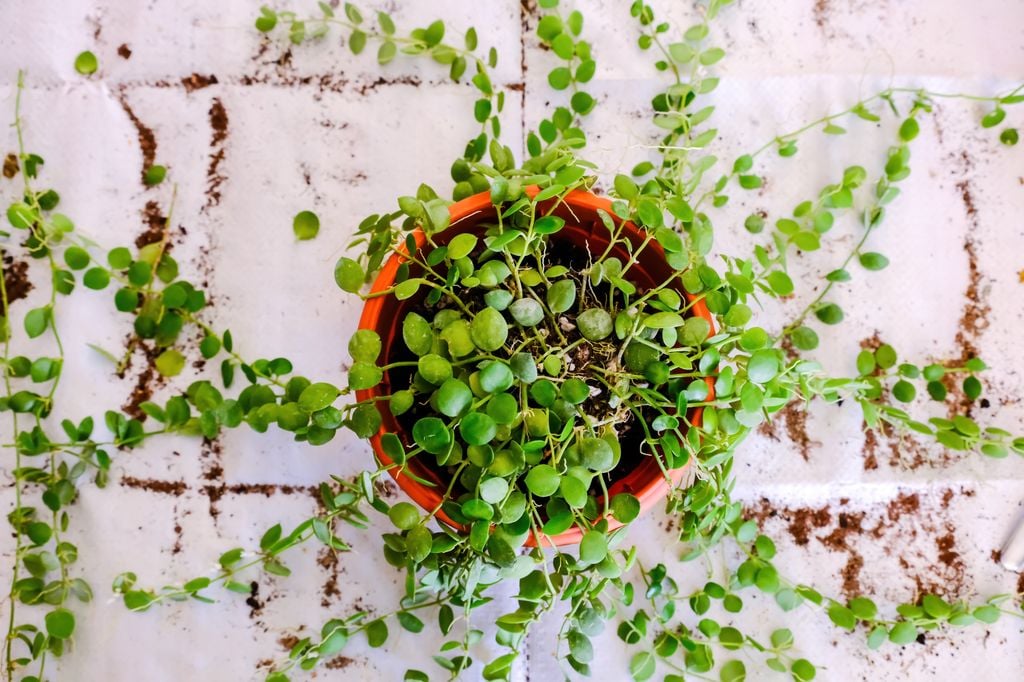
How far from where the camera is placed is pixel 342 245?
972 mm

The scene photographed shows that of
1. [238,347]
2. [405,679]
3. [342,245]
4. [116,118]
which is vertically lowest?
[405,679]

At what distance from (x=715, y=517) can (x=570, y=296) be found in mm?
299

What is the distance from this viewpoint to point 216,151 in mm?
986

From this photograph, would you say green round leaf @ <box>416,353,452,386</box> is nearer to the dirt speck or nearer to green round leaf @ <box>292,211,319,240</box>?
green round leaf @ <box>292,211,319,240</box>

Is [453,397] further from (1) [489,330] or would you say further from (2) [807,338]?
(2) [807,338]

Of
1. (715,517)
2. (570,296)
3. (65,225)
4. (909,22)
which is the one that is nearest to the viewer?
(570,296)

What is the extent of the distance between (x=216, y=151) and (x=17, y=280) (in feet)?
0.95

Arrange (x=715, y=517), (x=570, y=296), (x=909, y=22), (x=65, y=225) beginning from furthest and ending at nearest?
(x=909, y=22), (x=65, y=225), (x=715, y=517), (x=570, y=296)

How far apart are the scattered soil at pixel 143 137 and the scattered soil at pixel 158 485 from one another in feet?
1.20

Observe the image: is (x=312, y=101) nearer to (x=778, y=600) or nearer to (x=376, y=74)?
(x=376, y=74)

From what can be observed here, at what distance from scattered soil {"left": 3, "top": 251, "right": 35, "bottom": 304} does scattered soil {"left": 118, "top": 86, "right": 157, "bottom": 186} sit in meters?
0.18

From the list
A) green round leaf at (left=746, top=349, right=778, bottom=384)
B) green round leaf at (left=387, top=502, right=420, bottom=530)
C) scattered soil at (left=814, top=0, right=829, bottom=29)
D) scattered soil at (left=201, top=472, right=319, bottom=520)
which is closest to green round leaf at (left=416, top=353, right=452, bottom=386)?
green round leaf at (left=387, top=502, right=420, bottom=530)

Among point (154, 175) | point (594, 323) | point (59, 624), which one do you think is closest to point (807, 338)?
point (594, 323)

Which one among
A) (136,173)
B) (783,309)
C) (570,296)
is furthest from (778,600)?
(136,173)
